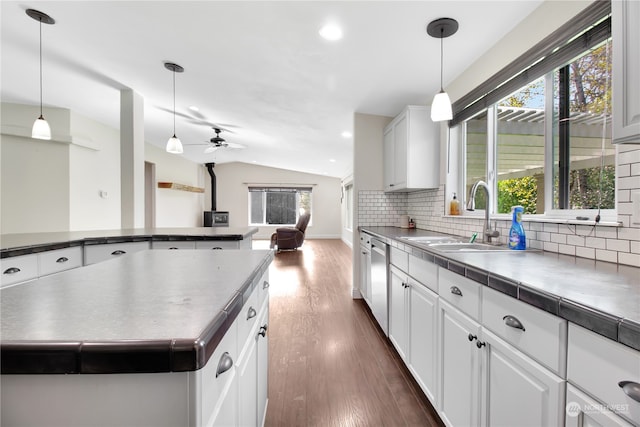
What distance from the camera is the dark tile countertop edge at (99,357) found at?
457 millimetres

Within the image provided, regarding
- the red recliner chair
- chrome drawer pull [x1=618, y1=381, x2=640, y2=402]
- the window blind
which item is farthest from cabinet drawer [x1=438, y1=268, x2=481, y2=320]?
the red recliner chair

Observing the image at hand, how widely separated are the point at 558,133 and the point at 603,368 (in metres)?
1.43

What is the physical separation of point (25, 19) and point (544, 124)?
396 cm

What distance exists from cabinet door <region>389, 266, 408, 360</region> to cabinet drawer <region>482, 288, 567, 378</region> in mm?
837

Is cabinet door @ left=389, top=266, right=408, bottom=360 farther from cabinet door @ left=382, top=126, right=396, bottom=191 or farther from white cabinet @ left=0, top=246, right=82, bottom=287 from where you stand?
white cabinet @ left=0, top=246, right=82, bottom=287

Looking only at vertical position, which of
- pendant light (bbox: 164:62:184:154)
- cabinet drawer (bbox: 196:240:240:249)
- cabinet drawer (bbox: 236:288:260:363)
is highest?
pendant light (bbox: 164:62:184:154)

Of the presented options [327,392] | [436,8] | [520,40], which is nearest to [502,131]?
[520,40]

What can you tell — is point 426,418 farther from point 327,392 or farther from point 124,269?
point 124,269

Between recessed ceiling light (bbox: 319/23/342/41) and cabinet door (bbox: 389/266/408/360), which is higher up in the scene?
recessed ceiling light (bbox: 319/23/342/41)

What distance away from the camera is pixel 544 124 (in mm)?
1673

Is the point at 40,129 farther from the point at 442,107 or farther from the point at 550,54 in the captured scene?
the point at 550,54

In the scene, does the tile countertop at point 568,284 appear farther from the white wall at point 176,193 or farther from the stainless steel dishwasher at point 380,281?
the white wall at point 176,193

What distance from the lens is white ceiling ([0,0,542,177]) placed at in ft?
6.05

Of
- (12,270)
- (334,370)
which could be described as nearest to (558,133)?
(334,370)
